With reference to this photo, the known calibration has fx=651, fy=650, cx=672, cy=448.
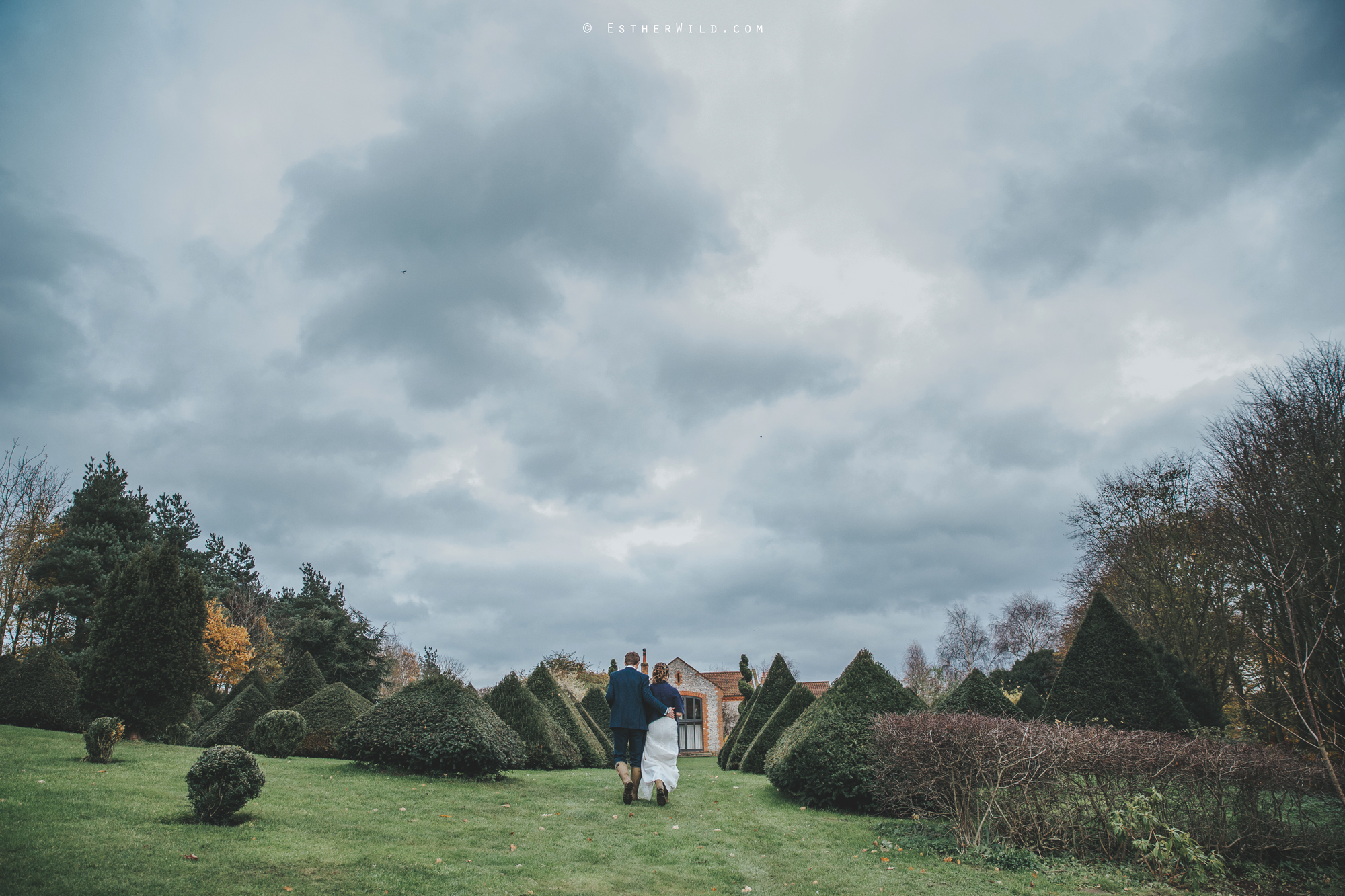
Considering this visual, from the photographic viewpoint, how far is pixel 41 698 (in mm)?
16250

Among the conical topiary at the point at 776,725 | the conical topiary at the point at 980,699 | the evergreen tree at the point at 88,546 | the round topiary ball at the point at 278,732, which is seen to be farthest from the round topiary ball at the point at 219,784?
the evergreen tree at the point at 88,546

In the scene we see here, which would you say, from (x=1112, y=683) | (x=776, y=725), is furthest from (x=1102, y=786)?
(x=776, y=725)

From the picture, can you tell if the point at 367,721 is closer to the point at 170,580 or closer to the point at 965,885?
the point at 170,580

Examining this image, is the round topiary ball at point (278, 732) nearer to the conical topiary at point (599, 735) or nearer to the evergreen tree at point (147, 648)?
the evergreen tree at point (147, 648)

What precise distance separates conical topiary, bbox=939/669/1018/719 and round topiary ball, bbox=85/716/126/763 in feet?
45.3

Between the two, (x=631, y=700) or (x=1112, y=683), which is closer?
(x=631, y=700)

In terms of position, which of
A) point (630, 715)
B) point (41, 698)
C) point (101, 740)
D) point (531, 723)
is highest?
point (630, 715)

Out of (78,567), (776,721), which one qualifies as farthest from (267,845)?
(78,567)

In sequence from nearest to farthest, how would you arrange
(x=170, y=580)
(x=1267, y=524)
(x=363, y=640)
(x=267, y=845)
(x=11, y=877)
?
(x=11, y=877), (x=267, y=845), (x=1267, y=524), (x=170, y=580), (x=363, y=640)

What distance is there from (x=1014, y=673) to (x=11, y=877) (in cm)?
Result: 2978

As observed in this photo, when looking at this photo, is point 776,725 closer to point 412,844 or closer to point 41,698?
point 412,844

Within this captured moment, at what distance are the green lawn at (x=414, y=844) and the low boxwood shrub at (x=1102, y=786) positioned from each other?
80 cm

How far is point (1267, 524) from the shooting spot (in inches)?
413

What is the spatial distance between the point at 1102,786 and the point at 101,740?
13831 mm
